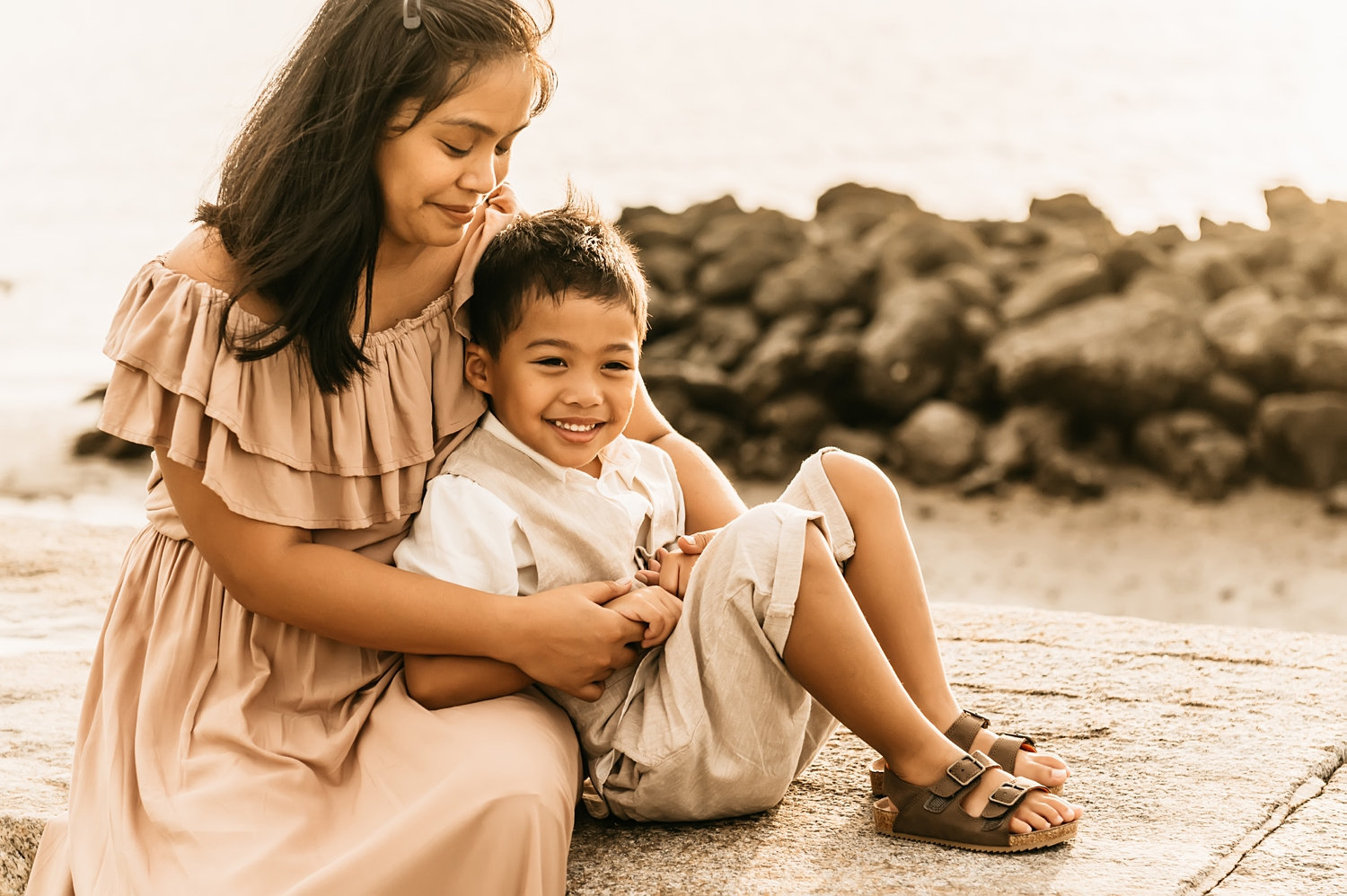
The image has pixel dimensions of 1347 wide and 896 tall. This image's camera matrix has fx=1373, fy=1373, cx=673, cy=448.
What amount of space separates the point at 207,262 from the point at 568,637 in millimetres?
706

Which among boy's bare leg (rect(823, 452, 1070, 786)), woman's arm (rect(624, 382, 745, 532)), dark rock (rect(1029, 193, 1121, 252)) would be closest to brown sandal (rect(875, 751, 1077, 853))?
boy's bare leg (rect(823, 452, 1070, 786))

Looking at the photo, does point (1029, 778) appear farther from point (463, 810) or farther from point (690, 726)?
point (463, 810)

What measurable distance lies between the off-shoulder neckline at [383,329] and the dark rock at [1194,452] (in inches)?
218

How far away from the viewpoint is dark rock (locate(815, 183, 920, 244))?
346 inches

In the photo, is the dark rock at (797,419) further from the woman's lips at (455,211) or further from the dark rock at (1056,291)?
the woman's lips at (455,211)

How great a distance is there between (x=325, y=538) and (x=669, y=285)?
6829mm

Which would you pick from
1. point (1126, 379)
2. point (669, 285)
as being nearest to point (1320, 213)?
point (1126, 379)

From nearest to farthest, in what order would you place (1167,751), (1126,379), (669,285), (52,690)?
(1167,751) → (52,690) → (1126,379) → (669,285)

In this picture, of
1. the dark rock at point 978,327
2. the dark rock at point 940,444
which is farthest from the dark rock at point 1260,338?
the dark rock at point 940,444

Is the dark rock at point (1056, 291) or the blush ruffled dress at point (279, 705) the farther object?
the dark rock at point (1056, 291)

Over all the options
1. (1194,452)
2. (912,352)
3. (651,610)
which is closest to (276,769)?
(651,610)

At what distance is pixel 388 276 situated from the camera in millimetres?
1985

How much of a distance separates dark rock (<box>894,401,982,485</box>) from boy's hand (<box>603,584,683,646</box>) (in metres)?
5.53

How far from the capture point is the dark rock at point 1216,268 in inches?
293
